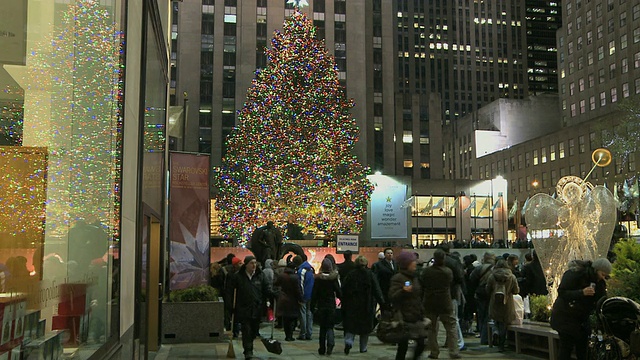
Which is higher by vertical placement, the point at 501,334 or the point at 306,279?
the point at 306,279

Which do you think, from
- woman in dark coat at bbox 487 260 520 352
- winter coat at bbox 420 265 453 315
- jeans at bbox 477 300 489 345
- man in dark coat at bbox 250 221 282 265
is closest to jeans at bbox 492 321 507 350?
woman in dark coat at bbox 487 260 520 352

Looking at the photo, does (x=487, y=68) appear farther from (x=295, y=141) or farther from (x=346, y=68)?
(x=295, y=141)

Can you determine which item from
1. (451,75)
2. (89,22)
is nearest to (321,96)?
(89,22)

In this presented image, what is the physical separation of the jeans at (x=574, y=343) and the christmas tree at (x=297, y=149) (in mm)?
31605

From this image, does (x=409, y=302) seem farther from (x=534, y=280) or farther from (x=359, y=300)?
(x=534, y=280)

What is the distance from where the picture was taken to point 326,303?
40.3ft

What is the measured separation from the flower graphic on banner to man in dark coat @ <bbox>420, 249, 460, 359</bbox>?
5524 millimetres

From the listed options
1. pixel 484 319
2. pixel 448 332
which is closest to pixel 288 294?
pixel 448 332

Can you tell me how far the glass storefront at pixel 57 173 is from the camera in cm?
299

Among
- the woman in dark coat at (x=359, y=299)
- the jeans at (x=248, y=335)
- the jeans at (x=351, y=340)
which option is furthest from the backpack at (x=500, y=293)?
the jeans at (x=248, y=335)

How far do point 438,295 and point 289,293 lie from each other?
3972 mm

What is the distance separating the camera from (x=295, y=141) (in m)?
40.9

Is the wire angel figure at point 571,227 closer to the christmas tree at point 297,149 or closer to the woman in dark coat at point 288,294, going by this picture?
the woman in dark coat at point 288,294

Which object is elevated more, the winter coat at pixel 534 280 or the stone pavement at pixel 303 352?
the winter coat at pixel 534 280
